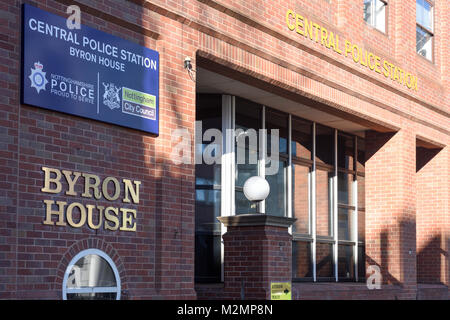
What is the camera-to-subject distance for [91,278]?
9.54 m

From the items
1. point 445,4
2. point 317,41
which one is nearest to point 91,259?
point 317,41

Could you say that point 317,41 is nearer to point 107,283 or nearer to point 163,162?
point 163,162

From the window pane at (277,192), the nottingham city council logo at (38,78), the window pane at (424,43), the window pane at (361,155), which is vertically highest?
the window pane at (424,43)

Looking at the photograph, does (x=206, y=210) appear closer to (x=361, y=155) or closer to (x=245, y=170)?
(x=245, y=170)

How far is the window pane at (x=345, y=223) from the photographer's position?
725 inches

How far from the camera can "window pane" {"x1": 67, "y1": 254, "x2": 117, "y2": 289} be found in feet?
30.6

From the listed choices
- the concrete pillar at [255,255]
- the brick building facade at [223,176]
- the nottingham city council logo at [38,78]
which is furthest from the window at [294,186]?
the nottingham city council logo at [38,78]

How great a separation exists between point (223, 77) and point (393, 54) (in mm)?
5927

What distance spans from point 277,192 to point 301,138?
1724 millimetres

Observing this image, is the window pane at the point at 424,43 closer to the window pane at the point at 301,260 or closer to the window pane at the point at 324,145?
the window pane at the point at 324,145

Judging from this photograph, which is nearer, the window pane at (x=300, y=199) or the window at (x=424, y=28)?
the window pane at (x=300, y=199)

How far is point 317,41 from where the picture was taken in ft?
47.9

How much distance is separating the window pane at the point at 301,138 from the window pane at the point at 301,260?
200 centimetres
